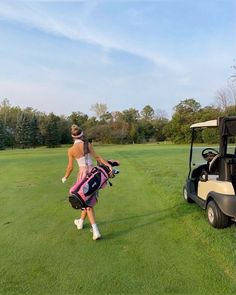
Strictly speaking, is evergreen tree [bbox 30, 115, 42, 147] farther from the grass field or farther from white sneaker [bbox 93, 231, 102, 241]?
white sneaker [bbox 93, 231, 102, 241]

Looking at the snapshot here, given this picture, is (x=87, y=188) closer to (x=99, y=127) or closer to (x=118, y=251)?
(x=118, y=251)

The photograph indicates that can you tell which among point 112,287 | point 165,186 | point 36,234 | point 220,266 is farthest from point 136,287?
point 165,186

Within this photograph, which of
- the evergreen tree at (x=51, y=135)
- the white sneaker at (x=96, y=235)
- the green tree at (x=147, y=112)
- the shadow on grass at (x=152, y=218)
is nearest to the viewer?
the white sneaker at (x=96, y=235)

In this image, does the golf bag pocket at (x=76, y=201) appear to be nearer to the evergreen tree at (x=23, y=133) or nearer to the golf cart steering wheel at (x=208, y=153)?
the golf cart steering wheel at (x=208, y=153)

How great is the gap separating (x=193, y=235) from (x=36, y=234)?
7.93ft

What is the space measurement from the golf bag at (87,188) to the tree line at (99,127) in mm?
55546

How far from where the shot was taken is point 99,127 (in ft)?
242

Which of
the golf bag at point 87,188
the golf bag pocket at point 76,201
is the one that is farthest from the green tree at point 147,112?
the golf bag pocket at point 76,201

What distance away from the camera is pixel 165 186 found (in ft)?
33.6

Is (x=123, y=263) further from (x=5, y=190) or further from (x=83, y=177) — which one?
(x=5, y=190)

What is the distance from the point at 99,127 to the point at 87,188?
68474 millimetres

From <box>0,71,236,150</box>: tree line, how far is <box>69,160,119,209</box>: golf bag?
55.5 metres

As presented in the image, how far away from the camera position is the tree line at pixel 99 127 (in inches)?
2566

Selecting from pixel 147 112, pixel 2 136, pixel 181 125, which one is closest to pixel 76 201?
pixel 181 125
